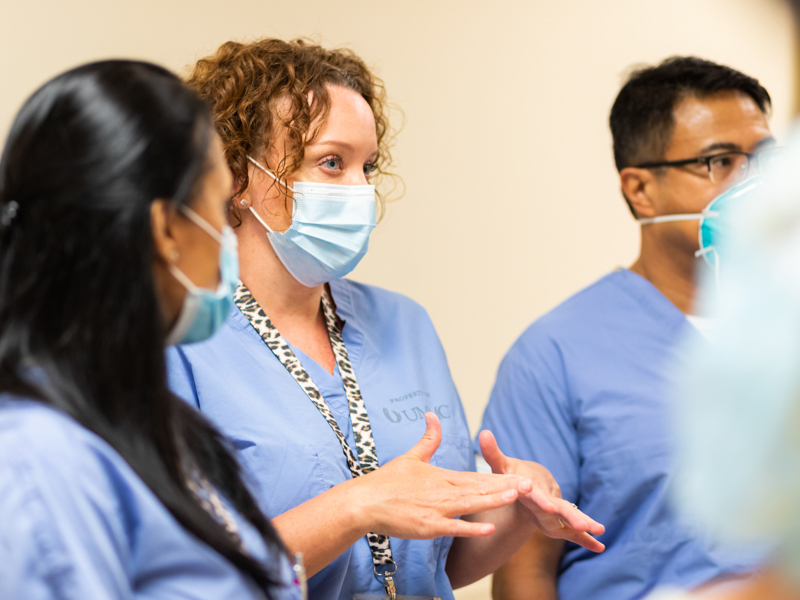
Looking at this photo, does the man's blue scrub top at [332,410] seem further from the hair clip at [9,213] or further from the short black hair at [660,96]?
the short black hair at [660,96]

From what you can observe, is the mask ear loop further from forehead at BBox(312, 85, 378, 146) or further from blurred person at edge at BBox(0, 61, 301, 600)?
blurred person at edge at BBox(0, 61, 301, 600)

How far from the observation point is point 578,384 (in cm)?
159

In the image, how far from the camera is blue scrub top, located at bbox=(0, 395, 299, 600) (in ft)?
2.01

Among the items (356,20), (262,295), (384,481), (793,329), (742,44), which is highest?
(356,20)

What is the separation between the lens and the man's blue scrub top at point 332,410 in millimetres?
1152

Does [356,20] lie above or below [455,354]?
above

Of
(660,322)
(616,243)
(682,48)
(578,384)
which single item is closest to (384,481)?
(578,384)

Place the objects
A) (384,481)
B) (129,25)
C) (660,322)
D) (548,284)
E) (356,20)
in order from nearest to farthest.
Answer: (384,481) < (660,322) < (129,25) < (356,20) < (548,284)

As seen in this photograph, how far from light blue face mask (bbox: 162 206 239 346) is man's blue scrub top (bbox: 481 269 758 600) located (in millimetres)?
940

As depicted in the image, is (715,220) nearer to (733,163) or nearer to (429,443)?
(733,163)

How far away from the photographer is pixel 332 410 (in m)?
1.29

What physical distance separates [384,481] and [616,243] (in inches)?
67.1

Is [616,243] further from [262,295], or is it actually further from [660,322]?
[262,295]

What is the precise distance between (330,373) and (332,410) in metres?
0.09
